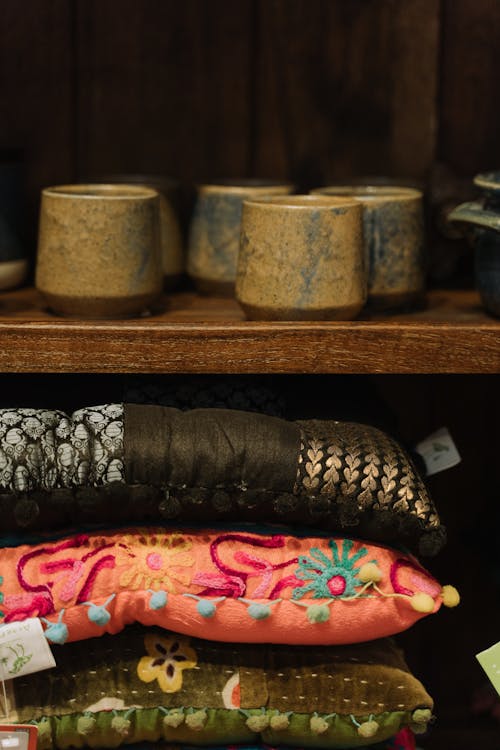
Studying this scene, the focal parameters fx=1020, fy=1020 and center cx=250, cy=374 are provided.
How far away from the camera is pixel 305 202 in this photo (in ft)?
2.90

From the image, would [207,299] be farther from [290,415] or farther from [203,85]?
[203,85]

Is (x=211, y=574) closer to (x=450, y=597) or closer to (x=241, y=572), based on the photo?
(x=241, y=572)

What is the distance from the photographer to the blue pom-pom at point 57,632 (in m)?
0.79

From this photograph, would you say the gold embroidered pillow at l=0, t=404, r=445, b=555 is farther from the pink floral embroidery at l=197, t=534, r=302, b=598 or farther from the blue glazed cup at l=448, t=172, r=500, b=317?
the blue glazed cup at l=448, t=172, r=500, b=317

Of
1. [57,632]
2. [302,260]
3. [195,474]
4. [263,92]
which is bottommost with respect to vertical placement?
[57,632]

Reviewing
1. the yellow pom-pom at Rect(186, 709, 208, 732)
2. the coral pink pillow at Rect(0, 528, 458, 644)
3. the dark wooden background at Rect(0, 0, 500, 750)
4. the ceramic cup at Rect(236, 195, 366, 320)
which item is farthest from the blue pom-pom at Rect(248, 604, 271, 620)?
the dark wooden background at Rect(0, 0, 500, 750)

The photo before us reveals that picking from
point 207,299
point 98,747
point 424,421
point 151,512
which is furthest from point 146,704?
point 424,421

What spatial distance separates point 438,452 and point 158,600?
33 centimetres

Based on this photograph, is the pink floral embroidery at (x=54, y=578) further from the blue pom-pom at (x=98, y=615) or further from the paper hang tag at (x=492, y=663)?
the paper hang tag at (x=492, y=663)

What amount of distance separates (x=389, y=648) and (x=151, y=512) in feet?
0.82

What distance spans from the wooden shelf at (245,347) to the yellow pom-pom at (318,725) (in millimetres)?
286

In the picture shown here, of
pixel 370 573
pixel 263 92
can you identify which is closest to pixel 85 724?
pixel 370 573

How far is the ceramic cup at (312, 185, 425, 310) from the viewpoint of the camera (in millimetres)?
903

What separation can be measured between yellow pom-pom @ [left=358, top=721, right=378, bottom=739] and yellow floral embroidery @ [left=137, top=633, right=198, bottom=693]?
147 mm
